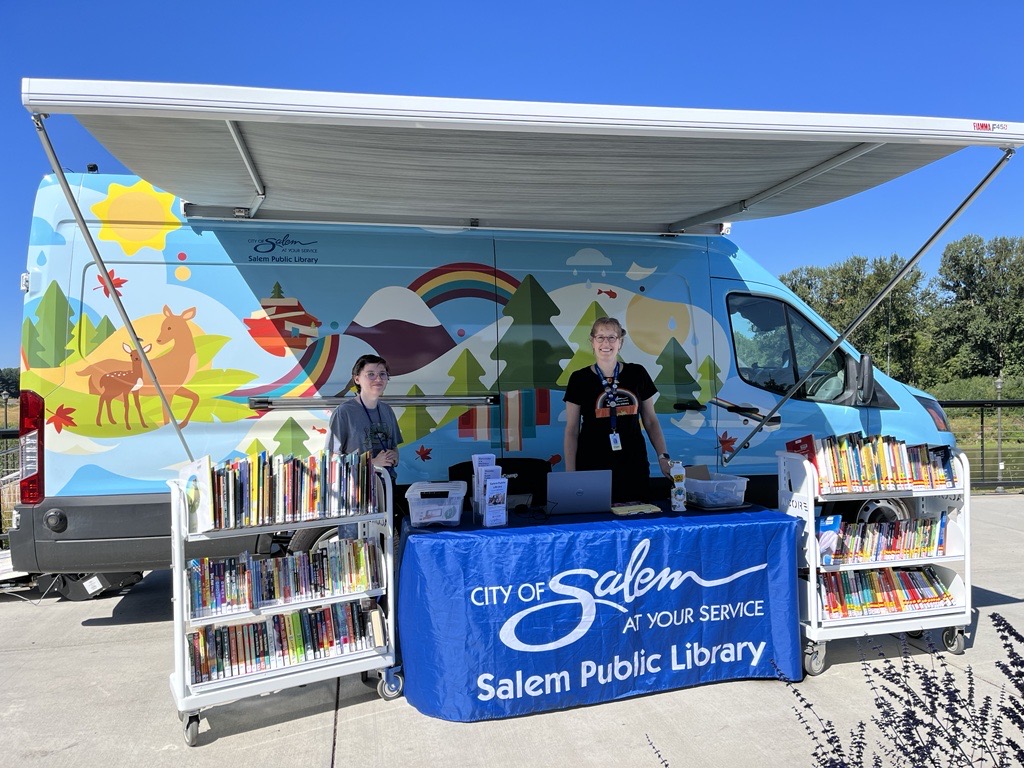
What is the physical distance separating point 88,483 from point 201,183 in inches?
71.4

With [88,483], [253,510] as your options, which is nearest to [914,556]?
[253,510]

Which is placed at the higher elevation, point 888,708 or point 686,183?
point 686,183

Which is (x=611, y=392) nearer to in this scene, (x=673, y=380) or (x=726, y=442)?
(x=673, y=380)

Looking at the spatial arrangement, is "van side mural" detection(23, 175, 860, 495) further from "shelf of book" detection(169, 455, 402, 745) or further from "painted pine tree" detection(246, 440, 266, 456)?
"shelf of book" detection(169, 455, 402, 745)

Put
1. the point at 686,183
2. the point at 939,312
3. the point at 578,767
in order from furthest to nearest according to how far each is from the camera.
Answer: the point at 939,312 → the point at 686,183 → the point at 578,767

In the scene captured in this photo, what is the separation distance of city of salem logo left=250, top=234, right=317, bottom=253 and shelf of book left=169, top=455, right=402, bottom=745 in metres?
1.71

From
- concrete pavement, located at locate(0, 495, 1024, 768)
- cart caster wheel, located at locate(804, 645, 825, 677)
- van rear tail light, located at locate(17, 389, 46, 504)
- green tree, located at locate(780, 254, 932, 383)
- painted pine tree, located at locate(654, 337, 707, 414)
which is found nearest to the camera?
concrete pavement, located at locate(0, 495, 1024, 768)

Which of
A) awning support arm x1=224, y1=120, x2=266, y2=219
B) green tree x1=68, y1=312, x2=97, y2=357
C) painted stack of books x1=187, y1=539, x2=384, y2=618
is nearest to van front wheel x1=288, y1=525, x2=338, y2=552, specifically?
painted stack of books x1=187, y1=539, x2=384, y2=618

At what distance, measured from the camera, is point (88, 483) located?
4.05m

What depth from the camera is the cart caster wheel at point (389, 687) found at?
3301mm

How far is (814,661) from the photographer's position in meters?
3.48

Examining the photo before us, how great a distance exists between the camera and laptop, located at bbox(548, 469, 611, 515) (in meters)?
3.50

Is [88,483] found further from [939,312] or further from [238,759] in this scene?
[939,312]

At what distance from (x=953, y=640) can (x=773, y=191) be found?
8.67 feet
